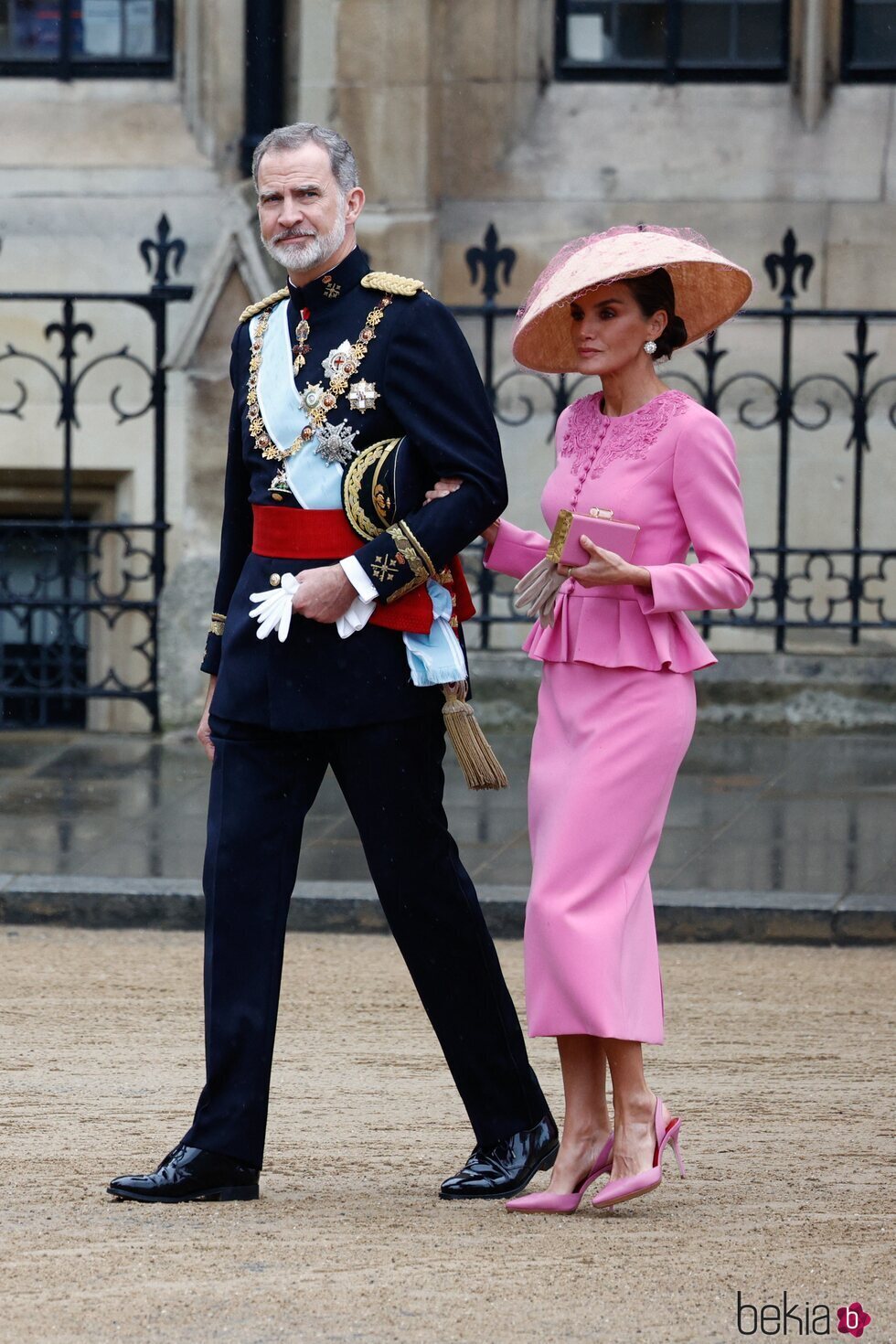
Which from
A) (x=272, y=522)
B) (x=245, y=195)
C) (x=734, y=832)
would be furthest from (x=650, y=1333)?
(x=245, y=195)

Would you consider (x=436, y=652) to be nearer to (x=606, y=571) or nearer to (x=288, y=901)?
(x=606, y=571)

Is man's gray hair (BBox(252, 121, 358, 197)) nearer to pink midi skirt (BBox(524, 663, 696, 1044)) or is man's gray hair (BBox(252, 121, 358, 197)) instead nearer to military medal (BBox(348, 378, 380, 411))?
military medal (BBox(348, 378, 380, 411))

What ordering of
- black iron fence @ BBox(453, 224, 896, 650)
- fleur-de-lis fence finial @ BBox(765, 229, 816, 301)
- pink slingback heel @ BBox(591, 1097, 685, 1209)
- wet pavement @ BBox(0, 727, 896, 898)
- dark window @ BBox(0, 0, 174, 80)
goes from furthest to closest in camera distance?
dark window @ BBox(0, 0, 174, 80)
black iron fence @ BBox(453, 224, 896, 650)
fleur-de-lis fence finial @ BBox(765, 229, 816, 301)
wet pavement @ BBox(0, 727, 896, 898)
pink slingback heel @ BBox(591, 1097, 685, 1209)

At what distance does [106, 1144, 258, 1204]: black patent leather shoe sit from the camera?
4.46 metres

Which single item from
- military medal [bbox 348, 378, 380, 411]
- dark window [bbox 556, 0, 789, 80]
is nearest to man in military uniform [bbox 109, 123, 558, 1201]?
military medal [bbox 348, 378, 380, 411]

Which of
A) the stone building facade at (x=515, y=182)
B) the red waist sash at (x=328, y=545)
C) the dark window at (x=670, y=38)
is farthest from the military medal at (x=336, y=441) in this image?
the dark window at (x=670, y=38)

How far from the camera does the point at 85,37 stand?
11367 millimetres

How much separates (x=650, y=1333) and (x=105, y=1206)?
1.17m

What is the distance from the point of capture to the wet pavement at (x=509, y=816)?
24.8ft

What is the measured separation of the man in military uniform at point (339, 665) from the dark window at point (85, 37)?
281 inches

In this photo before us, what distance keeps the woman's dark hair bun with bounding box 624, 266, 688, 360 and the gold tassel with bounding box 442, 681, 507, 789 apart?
763 millimetres

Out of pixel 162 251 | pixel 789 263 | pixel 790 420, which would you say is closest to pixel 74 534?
pixel 162 251

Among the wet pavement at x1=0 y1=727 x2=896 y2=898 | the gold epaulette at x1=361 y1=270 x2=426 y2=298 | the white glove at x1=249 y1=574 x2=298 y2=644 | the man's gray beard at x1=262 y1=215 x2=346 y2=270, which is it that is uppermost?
the man's gray beard at x1=262 y1=215 x2=346 y2=270

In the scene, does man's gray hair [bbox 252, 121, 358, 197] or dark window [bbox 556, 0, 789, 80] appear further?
dark window [bbox 556, 0, 789, 80]
